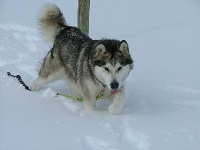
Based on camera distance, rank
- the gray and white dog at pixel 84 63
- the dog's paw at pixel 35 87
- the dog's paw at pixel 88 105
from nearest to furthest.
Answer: the gray and white dog at pixel 84 63 < the dog's paw at pixel 88 105 < the dog's paw at pixel 35 87

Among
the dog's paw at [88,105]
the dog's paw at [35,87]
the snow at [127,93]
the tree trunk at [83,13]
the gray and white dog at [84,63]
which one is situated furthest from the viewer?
the tree trunk at [83,13]

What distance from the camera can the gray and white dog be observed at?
550 cm

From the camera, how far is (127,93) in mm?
6766

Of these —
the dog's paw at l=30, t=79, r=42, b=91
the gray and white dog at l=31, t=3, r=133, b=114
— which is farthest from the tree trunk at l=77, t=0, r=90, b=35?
the dog's paw at l=30, t=79, r=42, b=91

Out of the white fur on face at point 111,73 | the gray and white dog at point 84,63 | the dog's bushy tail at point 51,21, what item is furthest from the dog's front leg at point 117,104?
the dog's bushy tail at point 51,21

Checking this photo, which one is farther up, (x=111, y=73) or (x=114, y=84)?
(x=111, y=73)

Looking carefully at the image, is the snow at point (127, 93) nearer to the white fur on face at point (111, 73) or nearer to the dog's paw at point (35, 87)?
the dog's paw at point (35, 87)

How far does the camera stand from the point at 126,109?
6023mm

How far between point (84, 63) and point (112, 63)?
678mm

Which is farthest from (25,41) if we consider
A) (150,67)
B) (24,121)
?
(24,121)

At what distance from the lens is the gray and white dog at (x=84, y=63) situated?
5.50 metres

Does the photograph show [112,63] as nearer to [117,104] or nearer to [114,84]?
[114,84]

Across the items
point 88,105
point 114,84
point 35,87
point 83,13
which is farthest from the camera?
point 83,13

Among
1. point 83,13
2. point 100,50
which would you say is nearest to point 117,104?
point 100,50
